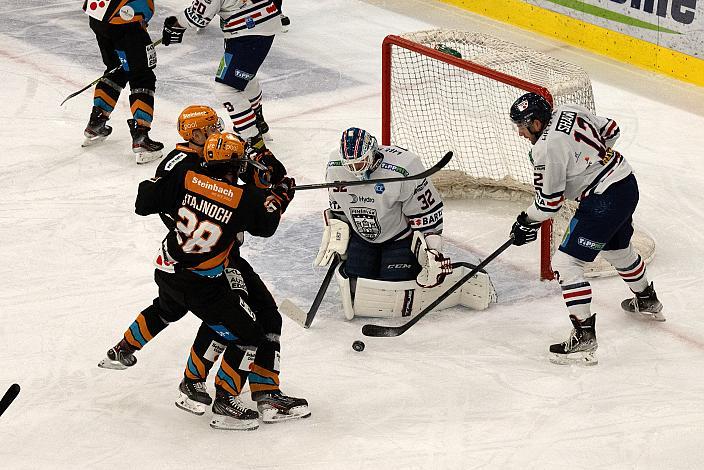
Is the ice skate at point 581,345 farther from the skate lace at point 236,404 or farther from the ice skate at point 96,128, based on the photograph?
the ice skate at point 96,128

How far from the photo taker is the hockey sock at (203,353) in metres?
3.78

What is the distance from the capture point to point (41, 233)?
5309 mm

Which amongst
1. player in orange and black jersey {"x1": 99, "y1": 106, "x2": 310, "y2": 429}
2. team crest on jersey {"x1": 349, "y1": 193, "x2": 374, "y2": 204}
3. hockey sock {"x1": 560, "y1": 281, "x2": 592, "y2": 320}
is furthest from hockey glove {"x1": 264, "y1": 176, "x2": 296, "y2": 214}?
hockey sock {"x1": 560, "y1": 281, "x2": 592, "y2": 320}

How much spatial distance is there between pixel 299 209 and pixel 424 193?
127cm

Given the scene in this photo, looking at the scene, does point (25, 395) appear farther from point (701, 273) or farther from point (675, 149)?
point (675, 149)

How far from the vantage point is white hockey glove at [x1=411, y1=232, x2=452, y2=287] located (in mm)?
4352

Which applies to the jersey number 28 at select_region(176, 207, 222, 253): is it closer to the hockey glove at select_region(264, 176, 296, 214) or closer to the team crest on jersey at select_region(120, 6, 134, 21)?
the hockey glove at select_region(264, 176, 296, 214)

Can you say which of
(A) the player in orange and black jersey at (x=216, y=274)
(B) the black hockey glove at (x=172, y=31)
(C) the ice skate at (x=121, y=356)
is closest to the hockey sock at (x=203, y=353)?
(A) the player in orange and black jersey at (x=216, y=274)

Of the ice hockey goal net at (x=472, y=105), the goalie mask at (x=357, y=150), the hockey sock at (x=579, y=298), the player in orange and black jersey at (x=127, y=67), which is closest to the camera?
the hockey sock at (x=579, y=298)

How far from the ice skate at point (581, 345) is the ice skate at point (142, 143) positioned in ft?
8.99

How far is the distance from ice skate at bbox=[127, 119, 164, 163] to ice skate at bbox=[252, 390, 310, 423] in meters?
2.53

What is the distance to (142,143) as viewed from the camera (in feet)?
20.0

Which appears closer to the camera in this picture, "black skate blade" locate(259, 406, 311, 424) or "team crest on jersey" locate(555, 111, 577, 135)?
"black skate blade" locate(259, 406, 311, 424)

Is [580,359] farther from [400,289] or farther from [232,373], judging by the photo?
[232,373]
